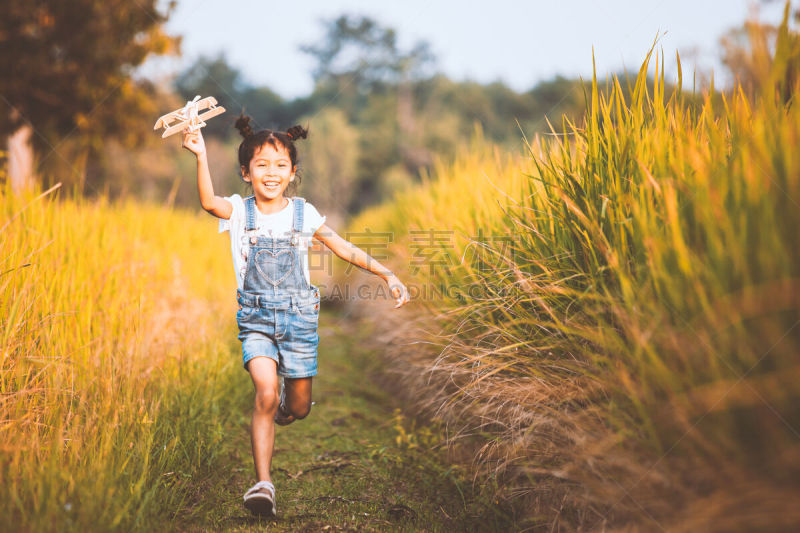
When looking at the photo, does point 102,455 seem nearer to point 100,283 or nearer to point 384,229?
point 100,283

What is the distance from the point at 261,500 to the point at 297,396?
62 centimetres

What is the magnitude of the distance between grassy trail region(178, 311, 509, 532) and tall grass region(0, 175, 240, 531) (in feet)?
0.45

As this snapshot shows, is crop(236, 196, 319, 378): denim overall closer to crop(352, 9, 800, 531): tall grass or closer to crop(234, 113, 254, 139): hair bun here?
crop(234, 113, 254, 139): hair bun

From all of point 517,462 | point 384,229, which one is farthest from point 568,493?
point 384,229

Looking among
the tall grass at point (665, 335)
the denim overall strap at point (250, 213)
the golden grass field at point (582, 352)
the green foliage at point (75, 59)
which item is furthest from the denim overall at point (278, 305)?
the green foliage at point (75, 59)

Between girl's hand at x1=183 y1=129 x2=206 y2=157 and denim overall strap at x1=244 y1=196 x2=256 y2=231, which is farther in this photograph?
denim overall strap at x1=244 y1=196 x2=256 y2=231

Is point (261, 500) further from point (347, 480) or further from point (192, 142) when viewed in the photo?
point (192, 142)

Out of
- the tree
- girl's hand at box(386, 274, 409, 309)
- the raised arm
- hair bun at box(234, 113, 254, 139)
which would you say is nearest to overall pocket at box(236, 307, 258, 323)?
the raised arm

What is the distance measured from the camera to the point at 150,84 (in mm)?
8977

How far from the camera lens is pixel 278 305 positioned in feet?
7.72

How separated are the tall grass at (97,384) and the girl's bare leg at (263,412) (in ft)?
1.15

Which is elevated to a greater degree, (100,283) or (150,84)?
(150,84)

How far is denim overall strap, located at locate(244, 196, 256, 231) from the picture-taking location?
2424mm

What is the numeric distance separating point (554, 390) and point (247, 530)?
4.56 ft
